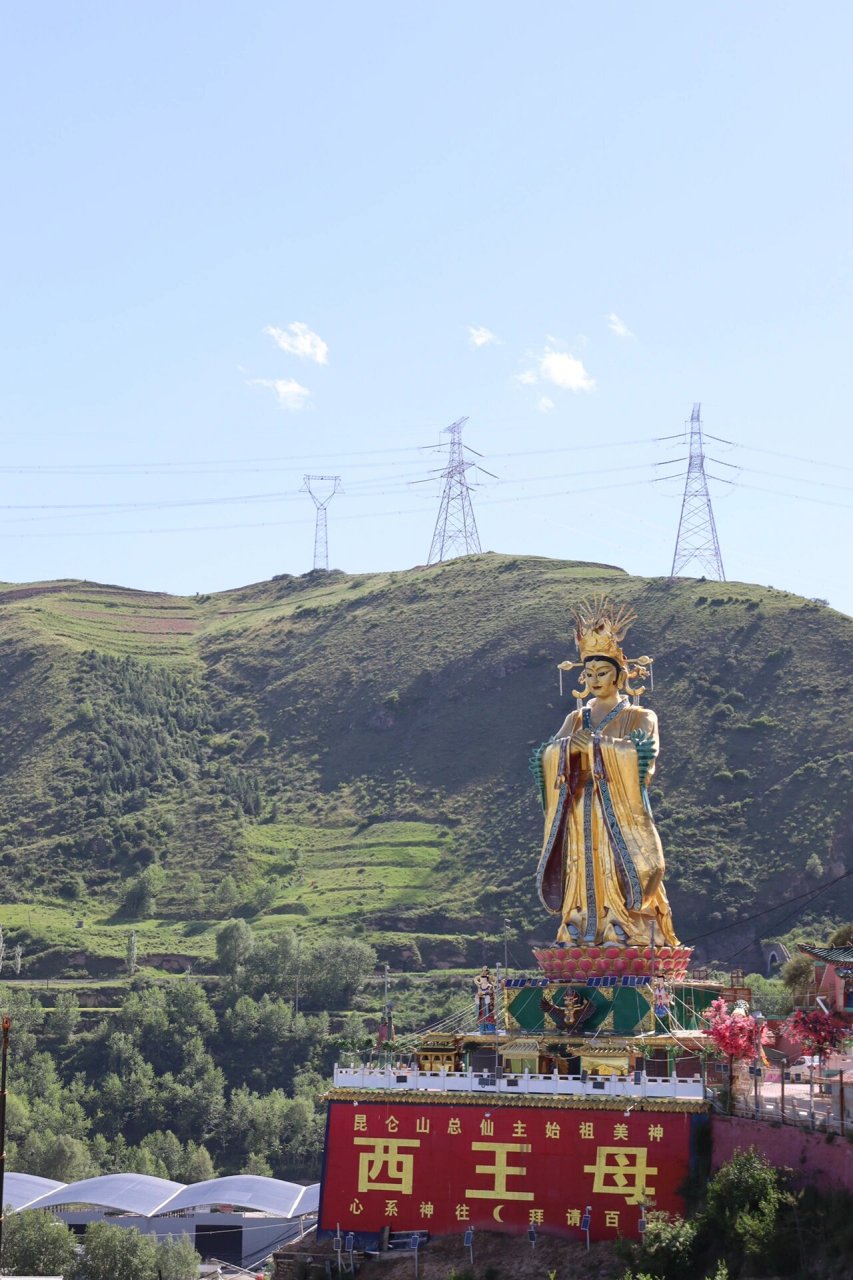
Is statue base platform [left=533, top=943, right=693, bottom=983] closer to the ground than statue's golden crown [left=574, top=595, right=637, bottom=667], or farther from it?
closer to the ground

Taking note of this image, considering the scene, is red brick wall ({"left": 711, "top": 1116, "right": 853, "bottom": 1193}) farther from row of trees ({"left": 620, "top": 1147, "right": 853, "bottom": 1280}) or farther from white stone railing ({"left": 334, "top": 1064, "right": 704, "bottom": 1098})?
white stone railing ({"left": 334, "top": 1064, "right": 704, "bottom": 1098})

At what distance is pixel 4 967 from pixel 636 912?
219 feet

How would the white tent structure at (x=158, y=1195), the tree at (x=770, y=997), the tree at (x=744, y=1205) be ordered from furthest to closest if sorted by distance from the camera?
the white tent structure at (x=158, y=1195)
the tree at (x=770, y=997)
the tree at (x=744, y=1205)

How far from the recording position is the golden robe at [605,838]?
4541 cm

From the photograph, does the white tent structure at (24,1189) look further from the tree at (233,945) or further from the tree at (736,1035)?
the tree at (736,1035)

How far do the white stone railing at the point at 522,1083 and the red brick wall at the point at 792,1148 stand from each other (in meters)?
1.50

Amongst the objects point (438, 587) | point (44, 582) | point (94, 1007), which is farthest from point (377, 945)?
point (44, 582)

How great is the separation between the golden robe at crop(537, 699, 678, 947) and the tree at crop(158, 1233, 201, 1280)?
18.2m

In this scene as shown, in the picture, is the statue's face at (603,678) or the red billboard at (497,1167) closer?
the red billboard at (497,1167)

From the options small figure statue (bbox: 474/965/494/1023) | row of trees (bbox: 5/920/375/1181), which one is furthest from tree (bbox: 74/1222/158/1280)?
row of trees (bbox: 5/920/375/1181)

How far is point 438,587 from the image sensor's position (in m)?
152

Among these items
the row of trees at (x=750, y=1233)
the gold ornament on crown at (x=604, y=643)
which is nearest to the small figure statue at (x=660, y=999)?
the row of trees at (x=750, y=1233)

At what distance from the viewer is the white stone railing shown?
4022cm

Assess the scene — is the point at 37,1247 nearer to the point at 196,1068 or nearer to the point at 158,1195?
the point at 158,1195
